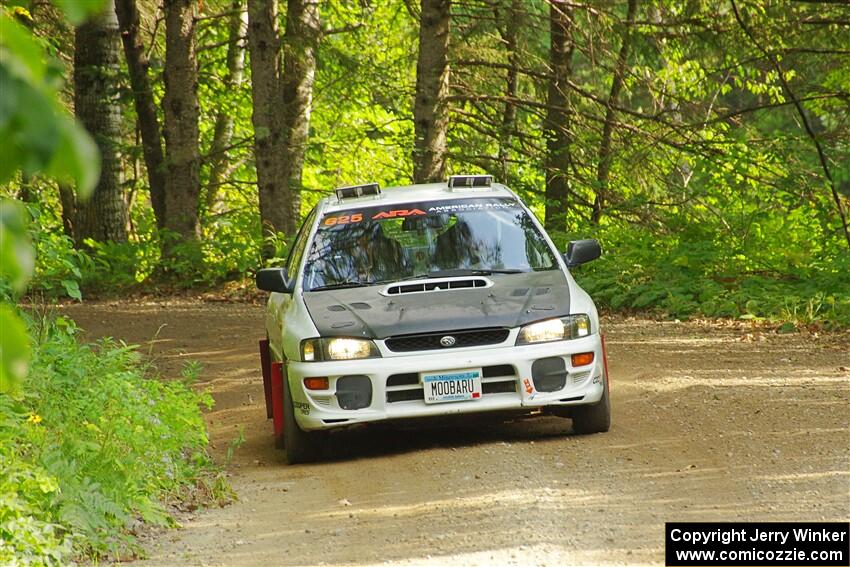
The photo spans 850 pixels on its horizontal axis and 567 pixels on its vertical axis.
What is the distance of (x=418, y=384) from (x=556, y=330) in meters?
1.02

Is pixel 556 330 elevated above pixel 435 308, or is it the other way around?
pixel 435 308

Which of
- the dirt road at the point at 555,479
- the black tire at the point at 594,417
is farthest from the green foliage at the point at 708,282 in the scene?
the black tire at the point at 594,417

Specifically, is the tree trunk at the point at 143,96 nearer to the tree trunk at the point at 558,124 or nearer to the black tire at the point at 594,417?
the tree trunk at the point at 558,124

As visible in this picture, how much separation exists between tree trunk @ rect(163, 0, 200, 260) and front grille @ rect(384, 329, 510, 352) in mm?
13207

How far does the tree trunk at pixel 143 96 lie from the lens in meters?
21.6

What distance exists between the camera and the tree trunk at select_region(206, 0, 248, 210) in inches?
957

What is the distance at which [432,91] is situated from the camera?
709 inches

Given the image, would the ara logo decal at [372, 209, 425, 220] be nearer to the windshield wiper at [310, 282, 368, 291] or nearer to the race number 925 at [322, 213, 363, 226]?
the race number 925 at [322, 213, 363, 226]

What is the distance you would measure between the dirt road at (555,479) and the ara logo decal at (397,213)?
5.57 ft

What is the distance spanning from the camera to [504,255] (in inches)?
363

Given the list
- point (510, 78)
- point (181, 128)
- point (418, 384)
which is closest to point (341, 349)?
point (418, 384)

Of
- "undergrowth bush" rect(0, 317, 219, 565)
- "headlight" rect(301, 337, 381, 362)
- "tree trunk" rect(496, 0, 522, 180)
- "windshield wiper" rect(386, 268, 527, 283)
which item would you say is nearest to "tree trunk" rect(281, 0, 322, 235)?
"tree trunk" rect(496, 0, 522, 180)

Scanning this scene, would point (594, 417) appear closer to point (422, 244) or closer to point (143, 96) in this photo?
point (422, 244)

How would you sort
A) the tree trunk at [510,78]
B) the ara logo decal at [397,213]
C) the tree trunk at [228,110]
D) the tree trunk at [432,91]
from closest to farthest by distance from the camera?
the ara logo decal at [397,213] → the tree trunk at [432,91] → the tree trunk at [510,78] → the tree trunk at [228,110]
